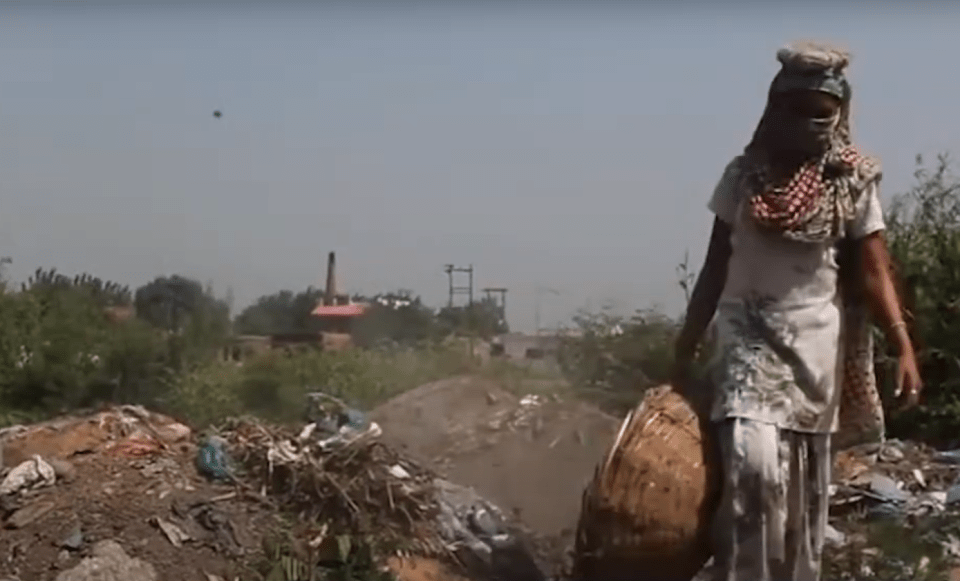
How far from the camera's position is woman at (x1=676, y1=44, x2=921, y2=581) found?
4781 millimetres

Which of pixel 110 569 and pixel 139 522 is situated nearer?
pixel 110 569

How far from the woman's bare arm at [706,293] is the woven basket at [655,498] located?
0.93 feet

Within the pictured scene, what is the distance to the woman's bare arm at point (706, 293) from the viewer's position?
5137mm

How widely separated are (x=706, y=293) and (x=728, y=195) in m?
0.38

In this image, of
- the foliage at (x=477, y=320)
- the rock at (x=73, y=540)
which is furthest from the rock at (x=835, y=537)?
the foliage at (x=477, y=320)

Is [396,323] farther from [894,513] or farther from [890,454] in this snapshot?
[894,513]

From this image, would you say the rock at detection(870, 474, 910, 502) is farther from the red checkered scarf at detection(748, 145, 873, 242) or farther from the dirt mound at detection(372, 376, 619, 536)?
the red checkered scarf at detection(748, 145, 873, 242)

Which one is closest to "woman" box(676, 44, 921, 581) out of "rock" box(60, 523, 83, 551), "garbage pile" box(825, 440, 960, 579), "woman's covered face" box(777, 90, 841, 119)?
"woman's covered face" box(777, 90, 841, 119)

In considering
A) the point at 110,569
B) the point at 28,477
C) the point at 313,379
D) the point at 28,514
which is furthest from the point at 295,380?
the point at 110,569

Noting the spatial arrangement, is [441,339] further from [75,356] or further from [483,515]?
[483,515]

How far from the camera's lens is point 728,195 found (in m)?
5.02

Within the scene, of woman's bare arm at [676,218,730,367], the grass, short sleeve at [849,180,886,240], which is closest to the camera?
short sleeve at [849,180,886,240]

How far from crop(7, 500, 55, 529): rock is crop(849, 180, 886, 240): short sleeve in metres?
3.43

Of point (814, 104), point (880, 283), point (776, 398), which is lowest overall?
point (776, 398)
